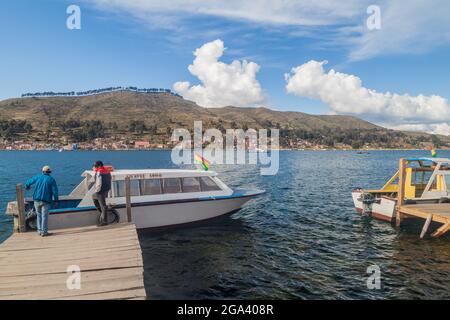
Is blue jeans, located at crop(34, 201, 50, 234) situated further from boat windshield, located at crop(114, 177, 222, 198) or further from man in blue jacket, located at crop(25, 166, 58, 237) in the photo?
boat windshield, located at crop(114, 177, 222, 198)

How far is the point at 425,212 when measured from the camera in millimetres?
17703

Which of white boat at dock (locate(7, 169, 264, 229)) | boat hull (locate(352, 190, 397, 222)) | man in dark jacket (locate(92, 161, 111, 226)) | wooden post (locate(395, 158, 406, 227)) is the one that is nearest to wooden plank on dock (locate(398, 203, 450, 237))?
wooden post (locate(395, 158, 406, 227))

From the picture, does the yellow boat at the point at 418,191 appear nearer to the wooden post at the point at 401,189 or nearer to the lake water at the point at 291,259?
the wooden post at the point at 401,189

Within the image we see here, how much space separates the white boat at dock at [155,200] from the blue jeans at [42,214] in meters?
1.63

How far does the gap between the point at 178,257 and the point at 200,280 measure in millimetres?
2540

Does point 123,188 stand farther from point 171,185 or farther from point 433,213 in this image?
point 433,213

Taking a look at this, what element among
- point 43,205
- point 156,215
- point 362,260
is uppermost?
point 43,205

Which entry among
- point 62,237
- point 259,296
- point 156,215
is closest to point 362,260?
point 259,296

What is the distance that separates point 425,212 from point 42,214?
65.2 ft

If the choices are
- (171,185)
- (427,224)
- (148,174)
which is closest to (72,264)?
(148,174)
